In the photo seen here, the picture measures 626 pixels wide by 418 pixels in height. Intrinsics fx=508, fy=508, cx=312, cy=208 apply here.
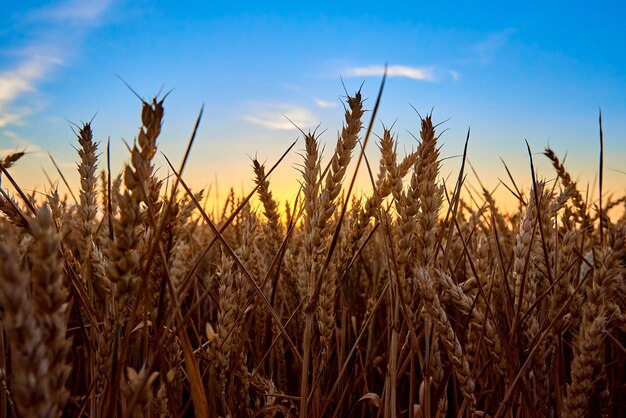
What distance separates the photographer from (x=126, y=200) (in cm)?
81

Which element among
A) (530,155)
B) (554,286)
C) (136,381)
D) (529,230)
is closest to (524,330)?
(554,286)

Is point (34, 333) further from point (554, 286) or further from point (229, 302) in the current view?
point (554, 286)

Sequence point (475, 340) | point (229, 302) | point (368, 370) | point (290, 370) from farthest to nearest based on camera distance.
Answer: point (290, 370) < point (368, 370) < point (475, 340) < point (229, 302)

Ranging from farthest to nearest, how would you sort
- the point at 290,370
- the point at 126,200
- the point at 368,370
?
1. the point at 290,370
2. the point at 368,370
3. the point at 126,200

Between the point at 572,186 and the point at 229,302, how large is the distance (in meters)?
1.37

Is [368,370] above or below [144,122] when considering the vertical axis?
below

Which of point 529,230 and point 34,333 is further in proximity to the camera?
point 529,230

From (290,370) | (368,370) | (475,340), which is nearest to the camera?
(475,340)

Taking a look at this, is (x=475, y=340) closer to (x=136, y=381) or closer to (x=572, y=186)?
(x=572, y=186)

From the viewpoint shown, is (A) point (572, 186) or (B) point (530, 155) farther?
(A) point (572, 186)

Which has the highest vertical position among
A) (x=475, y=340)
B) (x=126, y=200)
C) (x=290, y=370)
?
(x=126, y=200)

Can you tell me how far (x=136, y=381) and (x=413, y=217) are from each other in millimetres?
813

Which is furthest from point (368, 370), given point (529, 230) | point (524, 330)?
point (529, 230)

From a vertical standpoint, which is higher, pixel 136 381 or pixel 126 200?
pixel 126 200
